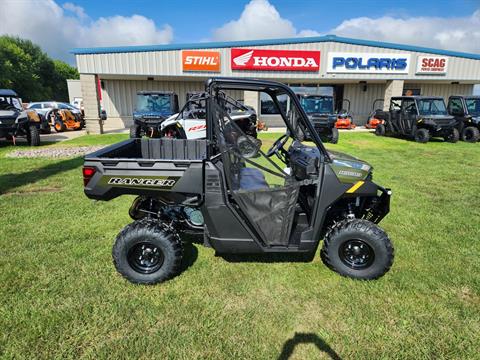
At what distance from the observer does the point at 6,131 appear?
33.1ft

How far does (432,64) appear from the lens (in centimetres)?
1759

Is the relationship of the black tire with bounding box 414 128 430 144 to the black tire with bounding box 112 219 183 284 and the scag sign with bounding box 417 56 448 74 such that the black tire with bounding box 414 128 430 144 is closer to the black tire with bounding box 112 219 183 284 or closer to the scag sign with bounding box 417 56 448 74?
the scag sign with bounding box 417 56 448 74

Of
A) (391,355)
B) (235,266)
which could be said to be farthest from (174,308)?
(391,355)

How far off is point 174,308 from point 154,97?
455 inches

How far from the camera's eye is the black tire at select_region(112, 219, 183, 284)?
2855mm

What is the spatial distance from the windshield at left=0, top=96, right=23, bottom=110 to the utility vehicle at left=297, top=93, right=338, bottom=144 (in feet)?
33.9

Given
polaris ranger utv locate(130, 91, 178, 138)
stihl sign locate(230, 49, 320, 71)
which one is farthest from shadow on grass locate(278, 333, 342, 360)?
stihl sign locate(230, 49, 320, 71)

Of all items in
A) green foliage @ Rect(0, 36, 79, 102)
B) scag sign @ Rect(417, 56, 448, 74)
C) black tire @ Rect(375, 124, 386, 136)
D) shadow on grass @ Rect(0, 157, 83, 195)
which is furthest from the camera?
green foliage @ Rect(0, 36, 79, 102)

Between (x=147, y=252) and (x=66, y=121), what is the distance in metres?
16.5

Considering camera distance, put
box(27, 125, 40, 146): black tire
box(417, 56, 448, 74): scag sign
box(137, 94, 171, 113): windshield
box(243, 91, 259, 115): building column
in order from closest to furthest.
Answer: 1. box(27, 125, 40, 146): black tire
2. box(137, 94, 171, 113): windshield
3. box(243, 91, 259, 115): building column
4. box(417, 56, 448, 74): scag sign

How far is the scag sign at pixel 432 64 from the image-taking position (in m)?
17.4

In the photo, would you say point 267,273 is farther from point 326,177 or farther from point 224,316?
point 326,177

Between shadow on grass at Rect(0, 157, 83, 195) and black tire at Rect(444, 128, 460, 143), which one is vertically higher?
black tire at Rect(444, 128, 460, 143)

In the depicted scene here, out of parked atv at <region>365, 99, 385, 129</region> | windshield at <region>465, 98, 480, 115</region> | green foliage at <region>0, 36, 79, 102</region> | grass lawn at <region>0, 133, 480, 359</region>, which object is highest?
green foliage at <region>0, 36, 79, 102</region>
